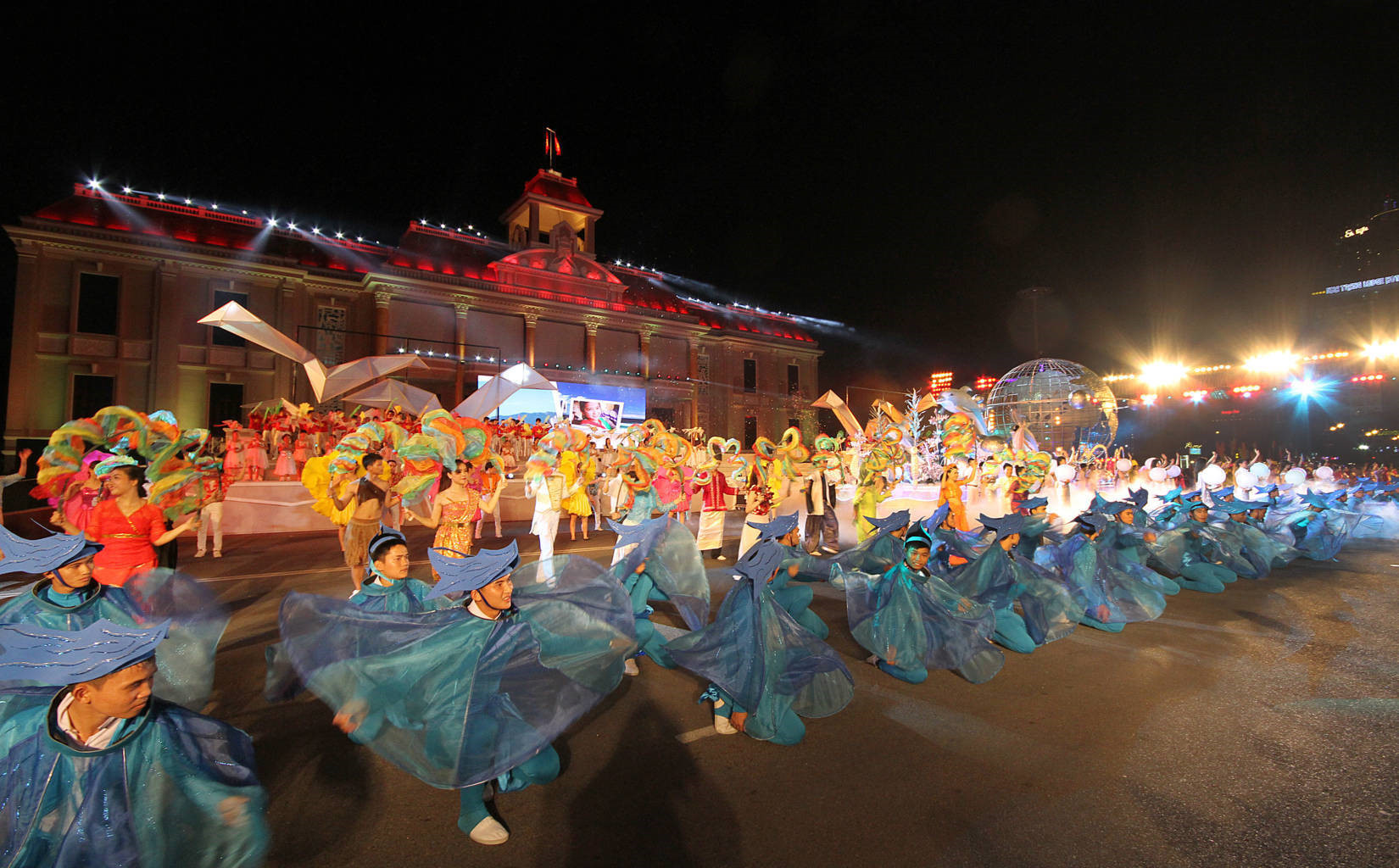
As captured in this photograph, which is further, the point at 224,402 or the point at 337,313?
the point at 337,313

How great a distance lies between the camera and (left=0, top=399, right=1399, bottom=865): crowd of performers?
6.70 feet

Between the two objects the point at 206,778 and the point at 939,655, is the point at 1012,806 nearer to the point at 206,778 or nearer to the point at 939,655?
the point at 939,655

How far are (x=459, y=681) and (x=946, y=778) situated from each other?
283 centimetres

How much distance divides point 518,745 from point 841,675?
234 cm

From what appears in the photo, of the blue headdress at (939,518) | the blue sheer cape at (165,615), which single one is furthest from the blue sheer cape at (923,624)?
the blue sheer cape at (165,615)

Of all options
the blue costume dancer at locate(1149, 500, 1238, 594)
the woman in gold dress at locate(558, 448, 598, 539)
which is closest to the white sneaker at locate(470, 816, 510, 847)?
the woman in gold dress at locate(558, 448, 598, 539)

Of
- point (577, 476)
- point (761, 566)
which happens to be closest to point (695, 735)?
point (761, 566)

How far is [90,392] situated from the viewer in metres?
21.2

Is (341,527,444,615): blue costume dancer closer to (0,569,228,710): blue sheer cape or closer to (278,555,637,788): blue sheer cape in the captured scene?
(278,555,637,788): blue sheer cape

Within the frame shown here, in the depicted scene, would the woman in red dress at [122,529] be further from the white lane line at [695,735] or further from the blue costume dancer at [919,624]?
the blue costume dancer at [919,624]

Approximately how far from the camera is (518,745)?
9.20 ft

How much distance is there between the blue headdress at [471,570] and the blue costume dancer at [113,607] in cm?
151

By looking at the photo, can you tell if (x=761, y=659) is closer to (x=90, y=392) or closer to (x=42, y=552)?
(x=42, y=552)

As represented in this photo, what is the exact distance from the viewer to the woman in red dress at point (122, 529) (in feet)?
14.7
